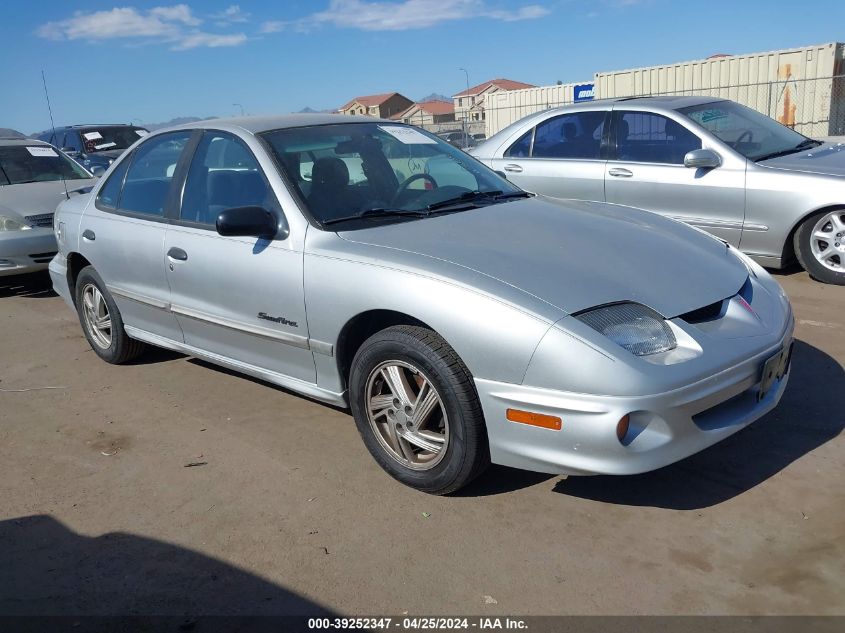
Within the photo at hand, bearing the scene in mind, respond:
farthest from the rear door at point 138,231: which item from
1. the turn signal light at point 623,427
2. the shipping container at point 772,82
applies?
the shipping container at point 772,82

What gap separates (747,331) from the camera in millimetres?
3197

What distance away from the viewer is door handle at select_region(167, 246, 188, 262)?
431cm

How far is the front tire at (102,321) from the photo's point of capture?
207 inches

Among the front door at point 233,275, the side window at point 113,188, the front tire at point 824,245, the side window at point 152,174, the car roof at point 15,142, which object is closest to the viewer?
the front door at point 233,275

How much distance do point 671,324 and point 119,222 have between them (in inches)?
136

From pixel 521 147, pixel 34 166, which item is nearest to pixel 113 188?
pixel 521 147

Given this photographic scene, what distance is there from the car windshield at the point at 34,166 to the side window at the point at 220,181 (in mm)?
5488

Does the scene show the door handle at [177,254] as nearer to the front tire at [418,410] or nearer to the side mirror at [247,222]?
the side mirror at [247,222]

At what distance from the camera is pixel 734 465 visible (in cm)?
345

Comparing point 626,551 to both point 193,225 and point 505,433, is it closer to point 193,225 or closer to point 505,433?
point 505,433

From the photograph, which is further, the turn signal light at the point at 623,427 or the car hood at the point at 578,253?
the car hood at the point at 578,253

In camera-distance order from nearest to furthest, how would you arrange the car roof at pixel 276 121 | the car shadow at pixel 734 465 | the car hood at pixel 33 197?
the car shadow at pixel 734 465 < the car roof at pixel 276 121 < the car hood at pixel 33 197

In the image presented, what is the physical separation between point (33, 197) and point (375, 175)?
230 inches

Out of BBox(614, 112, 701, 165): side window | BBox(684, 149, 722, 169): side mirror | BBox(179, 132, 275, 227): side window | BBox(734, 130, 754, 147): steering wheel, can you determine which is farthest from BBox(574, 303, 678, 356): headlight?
BBox(734, 130, 754, 147): steering wheel
